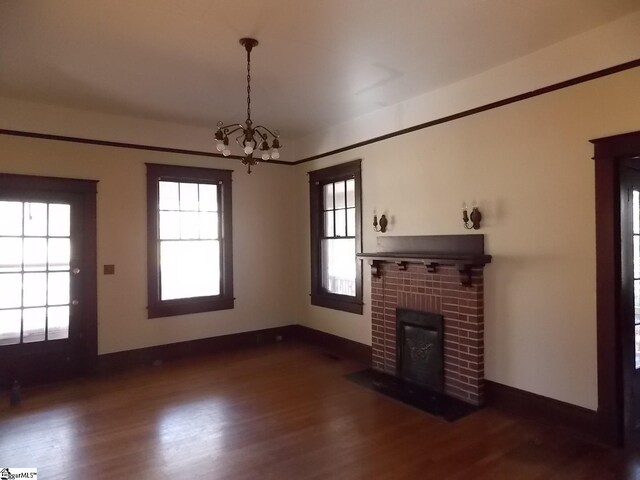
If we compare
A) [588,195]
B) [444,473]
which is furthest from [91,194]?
[588,195]

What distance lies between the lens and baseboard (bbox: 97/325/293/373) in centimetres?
505

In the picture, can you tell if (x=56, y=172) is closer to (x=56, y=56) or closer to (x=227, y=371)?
(x=56, y=56)

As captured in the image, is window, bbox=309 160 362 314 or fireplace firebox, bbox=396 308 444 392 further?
window, bbox=309 160 362 314

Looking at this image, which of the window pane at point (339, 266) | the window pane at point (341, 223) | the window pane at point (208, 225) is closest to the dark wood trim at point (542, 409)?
the window pane at point (339, 266)

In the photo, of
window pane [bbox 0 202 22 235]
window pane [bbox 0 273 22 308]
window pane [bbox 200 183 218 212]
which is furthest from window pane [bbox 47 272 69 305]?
window pane [bbox 200 183 218 212]

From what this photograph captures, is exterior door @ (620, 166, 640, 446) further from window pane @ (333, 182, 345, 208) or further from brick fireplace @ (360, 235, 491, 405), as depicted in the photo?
window pane @ (333, 182, 345, 208)

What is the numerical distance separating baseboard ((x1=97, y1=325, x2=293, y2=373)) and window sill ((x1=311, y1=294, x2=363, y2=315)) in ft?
2.36

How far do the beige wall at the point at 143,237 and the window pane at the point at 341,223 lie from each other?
0.98 m

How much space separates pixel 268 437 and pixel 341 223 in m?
3.09

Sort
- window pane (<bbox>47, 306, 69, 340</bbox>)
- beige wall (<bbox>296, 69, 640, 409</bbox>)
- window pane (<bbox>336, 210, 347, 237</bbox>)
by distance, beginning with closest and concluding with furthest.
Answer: beige wall (<bbox>296, 69, 640, 409</bbox>) < window pane (<bbox>47, 306, 69, 340</bbox>) < window pane (<bbox>336, 210, 347, 237</bbox>)

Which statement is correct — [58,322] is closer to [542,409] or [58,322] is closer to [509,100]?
[542,409]

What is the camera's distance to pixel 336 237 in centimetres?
580

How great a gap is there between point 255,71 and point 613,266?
325 centimetres

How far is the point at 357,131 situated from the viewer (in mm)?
5297
